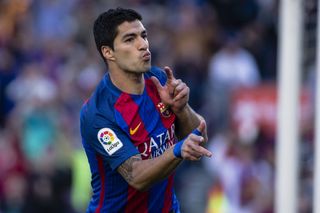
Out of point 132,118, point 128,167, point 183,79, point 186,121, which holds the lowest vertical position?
point 183,79

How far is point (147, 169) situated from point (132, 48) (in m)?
0.83

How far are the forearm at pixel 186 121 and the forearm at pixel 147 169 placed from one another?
51cm

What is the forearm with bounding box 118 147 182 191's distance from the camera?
644cm

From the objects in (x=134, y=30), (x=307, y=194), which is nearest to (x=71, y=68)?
(x=307, y=194)

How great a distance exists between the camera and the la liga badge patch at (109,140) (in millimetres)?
6820

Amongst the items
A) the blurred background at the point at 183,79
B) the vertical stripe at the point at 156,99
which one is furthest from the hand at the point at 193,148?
the blurred background at the point at 183,79

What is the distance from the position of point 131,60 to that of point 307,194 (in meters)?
5.39

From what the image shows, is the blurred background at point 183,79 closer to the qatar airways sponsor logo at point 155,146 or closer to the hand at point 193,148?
the qatar airways sponsor logo at point 155,146

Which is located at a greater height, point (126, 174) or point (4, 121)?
point (126, 174)

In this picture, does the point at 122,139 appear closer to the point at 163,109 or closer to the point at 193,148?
the point at 163,109

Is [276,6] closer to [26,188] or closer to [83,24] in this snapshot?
[83,24]

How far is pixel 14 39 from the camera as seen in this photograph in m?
16.0

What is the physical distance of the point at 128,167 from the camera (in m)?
6.77

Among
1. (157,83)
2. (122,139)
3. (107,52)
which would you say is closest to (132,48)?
(107,52)
